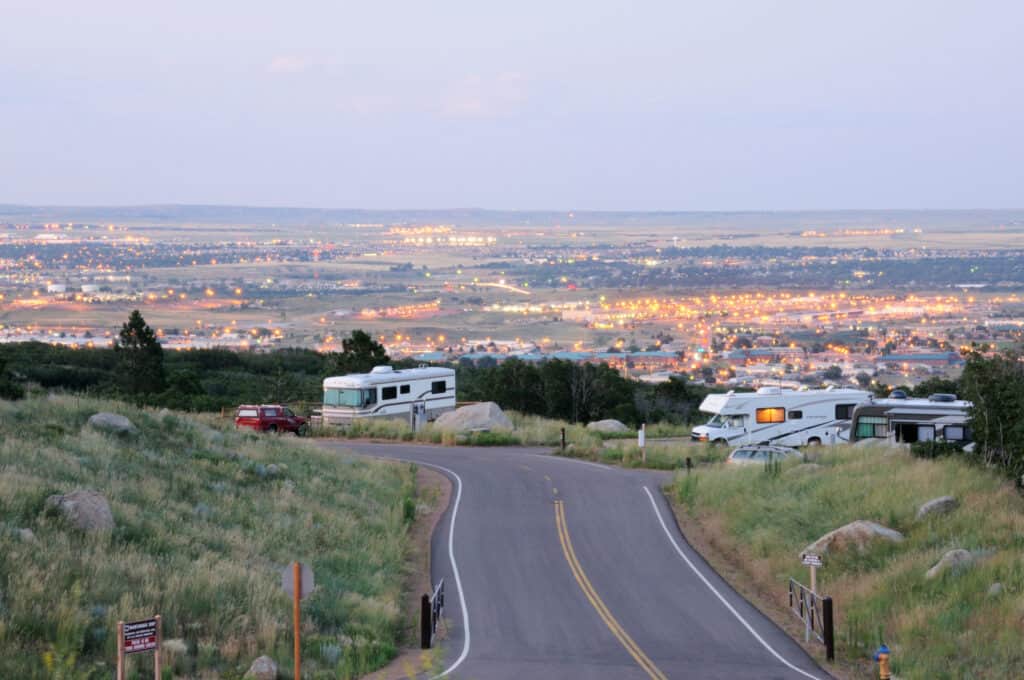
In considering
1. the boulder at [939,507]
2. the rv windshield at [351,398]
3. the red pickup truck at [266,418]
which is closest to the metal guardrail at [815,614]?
the boulder at [939,507]

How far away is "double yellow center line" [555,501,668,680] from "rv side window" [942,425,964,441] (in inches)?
479

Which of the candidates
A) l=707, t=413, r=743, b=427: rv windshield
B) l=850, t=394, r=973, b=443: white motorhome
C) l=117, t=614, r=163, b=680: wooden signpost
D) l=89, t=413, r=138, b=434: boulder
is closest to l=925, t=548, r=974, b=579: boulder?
l=117, t=614, r=163, b=680: wooden signpost

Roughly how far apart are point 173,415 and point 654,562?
14.3 meters

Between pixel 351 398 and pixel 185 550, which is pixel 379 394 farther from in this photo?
pixel 185 550

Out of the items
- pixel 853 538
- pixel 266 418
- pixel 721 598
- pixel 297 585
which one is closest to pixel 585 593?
pixel 721 598

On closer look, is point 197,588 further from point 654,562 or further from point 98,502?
point 654,562

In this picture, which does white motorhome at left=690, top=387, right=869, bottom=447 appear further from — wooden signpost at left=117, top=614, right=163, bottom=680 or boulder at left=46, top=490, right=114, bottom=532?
wooden signpost at left=117, top=614, right=163, bottom=680

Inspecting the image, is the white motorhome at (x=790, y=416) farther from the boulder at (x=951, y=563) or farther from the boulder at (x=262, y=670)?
the boulder at (x=262, y=670)

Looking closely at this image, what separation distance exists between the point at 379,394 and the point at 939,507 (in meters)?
26.7

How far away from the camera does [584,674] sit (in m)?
16.4

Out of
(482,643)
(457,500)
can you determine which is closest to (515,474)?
(457,500)

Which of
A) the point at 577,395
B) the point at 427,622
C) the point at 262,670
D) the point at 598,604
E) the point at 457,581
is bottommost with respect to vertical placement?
the point at 577,395

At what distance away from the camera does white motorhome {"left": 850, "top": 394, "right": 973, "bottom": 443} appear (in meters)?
35.1

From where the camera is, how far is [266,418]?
141 ft
